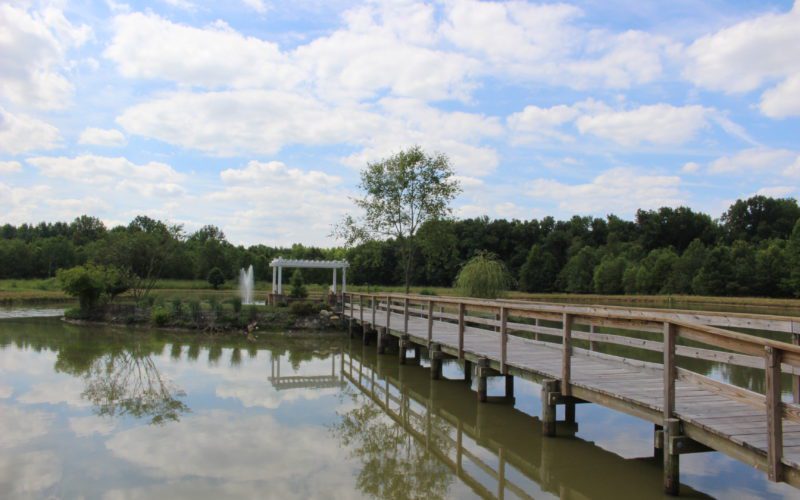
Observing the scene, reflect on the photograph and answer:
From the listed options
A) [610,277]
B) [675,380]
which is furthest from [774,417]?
[610,277]

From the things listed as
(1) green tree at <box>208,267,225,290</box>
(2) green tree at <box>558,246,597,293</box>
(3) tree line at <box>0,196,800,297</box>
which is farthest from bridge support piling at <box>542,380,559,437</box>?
(2) green tree at <box>558,246,597,293</box>

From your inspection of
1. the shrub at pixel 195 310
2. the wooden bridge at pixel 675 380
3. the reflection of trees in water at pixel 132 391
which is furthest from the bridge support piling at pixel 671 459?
the shrub at pixel 195 310

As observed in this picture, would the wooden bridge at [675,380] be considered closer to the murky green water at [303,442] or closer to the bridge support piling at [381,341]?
the murky green water at [303,442]

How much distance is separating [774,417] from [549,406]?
11.8ft

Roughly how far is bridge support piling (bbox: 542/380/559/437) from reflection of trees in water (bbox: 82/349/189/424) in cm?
533

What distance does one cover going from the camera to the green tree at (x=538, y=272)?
6725 cm

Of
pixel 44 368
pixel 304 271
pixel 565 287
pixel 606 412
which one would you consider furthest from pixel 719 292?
pixel 44 368

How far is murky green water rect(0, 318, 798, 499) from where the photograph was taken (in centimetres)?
632

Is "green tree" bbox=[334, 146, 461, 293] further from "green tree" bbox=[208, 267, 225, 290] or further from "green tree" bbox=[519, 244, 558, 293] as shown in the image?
"green tree" bbox=[519, 244, 558, 293]

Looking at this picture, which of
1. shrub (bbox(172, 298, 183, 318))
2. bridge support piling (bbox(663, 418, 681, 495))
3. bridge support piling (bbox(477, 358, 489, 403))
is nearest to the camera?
bridge support piling (bbox(663, 418, 681, 495))

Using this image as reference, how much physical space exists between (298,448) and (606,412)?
195 inches

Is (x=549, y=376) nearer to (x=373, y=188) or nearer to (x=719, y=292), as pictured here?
(x=373, y=188)

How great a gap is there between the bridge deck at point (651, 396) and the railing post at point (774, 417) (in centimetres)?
6

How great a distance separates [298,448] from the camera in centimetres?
769
